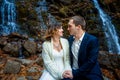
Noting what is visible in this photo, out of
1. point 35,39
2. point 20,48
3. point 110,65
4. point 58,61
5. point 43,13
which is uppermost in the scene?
point 43,13

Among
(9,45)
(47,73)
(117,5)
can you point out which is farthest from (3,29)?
(47,73)

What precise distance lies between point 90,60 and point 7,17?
8.39 meters

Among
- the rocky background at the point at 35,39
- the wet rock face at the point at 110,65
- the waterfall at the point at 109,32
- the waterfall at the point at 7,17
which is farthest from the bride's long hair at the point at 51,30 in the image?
the waterfall at the point at 109,32

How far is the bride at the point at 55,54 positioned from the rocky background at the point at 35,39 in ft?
9.60

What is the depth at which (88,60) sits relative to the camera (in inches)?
146

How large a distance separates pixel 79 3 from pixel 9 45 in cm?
474

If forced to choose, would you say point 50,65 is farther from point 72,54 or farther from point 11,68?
point 11,68

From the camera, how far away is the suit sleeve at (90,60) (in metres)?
3.68

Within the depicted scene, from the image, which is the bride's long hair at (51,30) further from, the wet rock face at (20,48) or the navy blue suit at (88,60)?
the wet rock face at (20,48)

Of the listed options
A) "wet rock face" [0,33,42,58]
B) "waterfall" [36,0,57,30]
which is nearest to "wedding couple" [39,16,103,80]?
"wet rock face" [0,33,42,58]

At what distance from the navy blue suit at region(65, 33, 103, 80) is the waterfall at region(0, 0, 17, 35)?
732 cm

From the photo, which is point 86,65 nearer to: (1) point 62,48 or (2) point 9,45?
(1) point 62,48

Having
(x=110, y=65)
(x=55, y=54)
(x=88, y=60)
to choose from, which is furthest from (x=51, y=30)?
(x=110, y=65)

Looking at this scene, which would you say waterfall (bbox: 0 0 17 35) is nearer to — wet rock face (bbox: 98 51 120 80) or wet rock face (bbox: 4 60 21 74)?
wet rock face (bbox: 4 60 21 74)
